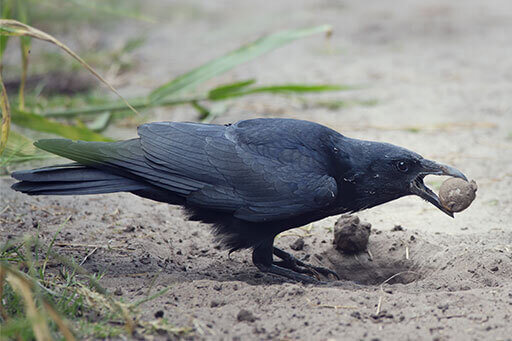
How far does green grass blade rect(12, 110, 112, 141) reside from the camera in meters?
4.43

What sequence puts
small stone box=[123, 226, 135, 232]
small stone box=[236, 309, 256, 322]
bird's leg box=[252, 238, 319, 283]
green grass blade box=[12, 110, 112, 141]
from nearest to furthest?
small stone box=[236, 309, 256, 322], bird's leg box=[252, 238, 319, 283], small stone box=[123, 226, 135, 232], green grass blade box=[12, 110, 112, 141]

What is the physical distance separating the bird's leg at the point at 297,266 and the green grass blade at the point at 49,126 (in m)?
1.48

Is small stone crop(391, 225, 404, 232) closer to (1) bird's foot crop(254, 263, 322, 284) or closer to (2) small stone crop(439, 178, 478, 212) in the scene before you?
(2) small stone crop(439, 178, 478, 212)

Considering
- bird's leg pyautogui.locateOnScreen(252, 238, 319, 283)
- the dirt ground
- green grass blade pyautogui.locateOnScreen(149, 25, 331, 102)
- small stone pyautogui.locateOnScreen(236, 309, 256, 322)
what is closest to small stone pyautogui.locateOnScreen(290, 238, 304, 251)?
the dirt ground

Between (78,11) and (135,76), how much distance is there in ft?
7.04

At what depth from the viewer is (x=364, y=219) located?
4297 mm

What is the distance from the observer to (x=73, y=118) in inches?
233

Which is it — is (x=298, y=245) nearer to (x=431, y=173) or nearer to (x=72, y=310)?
(x=431, y=173)

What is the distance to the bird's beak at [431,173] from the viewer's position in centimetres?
338

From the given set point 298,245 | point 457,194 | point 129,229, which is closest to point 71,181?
point 129,229

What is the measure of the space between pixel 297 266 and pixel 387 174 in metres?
0.78

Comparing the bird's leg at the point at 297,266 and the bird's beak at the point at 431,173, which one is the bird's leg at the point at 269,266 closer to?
the bird's leg at the point at 297,266

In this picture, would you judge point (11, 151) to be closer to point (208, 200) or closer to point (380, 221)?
point (208, 200)

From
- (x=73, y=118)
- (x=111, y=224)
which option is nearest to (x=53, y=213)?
(x=111, y=224)
